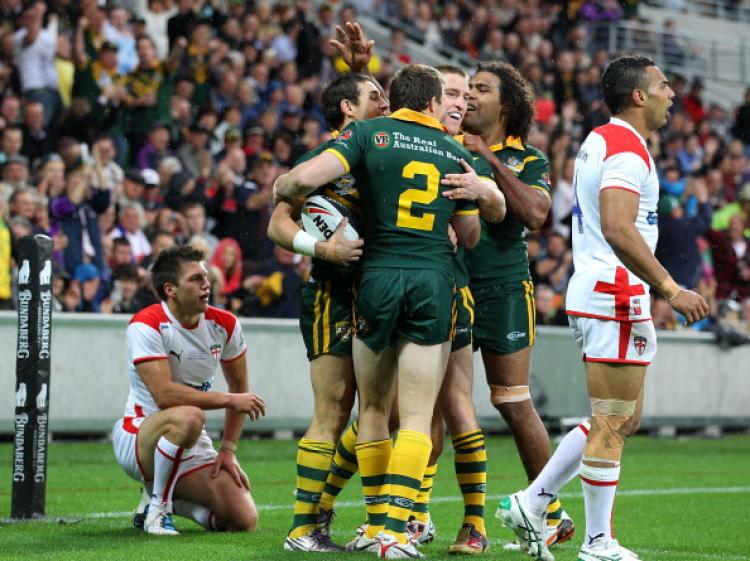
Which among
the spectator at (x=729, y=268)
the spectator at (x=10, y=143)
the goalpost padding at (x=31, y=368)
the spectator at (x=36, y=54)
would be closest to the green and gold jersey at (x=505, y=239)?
the goalpost padding at (x=31, y=368)

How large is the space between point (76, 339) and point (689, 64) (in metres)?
18.9

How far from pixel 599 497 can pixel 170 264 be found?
2810mm

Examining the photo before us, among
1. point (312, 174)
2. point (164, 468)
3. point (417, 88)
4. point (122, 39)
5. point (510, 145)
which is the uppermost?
point (122, 39)

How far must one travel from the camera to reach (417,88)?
639cm

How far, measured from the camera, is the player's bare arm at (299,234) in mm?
6238

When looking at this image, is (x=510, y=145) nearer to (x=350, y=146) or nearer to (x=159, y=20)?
(x=350, y=146)

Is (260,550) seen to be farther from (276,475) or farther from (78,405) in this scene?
(78,405)

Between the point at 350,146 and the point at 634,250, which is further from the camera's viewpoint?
the point at 350,146

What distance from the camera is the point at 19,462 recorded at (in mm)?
7613

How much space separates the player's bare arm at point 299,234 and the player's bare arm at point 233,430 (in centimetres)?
136

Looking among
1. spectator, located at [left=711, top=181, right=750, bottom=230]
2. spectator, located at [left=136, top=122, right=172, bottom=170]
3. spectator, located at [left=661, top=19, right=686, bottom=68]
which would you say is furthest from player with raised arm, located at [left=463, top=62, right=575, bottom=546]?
spectator, located at [left=661, top=19, right=686, bottom=68]

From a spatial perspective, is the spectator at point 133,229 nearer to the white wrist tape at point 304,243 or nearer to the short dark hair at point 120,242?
the short dark hair at point 120,242

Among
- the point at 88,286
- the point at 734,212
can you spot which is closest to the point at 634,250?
the point at 88,286

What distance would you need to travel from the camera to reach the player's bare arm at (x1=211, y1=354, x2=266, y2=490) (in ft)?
24.9
